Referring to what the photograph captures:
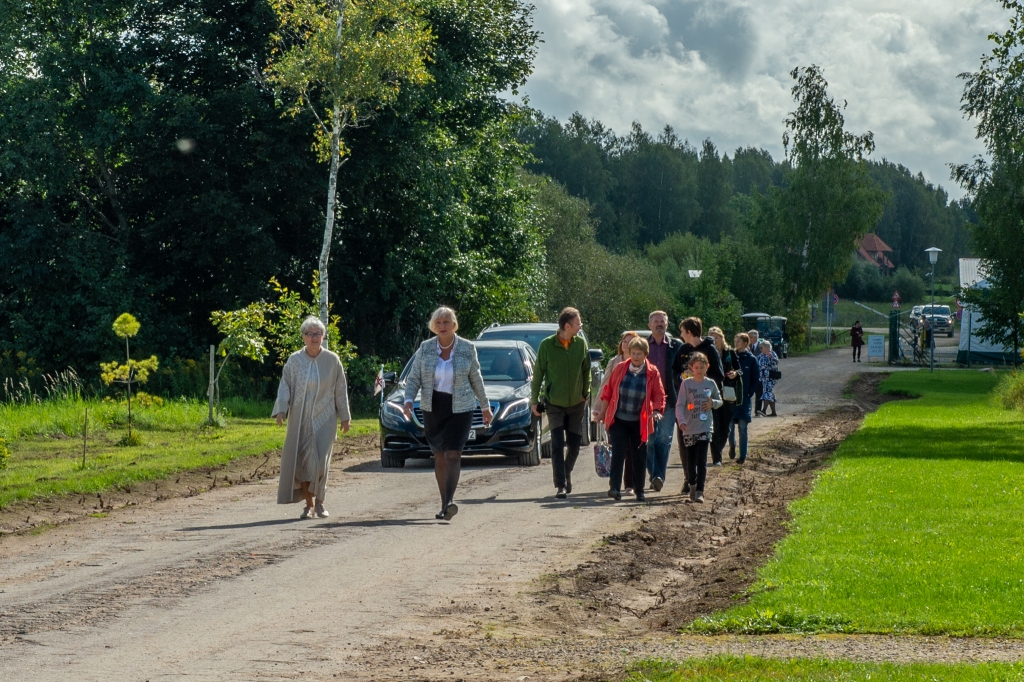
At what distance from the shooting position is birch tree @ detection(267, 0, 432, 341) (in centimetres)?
2839

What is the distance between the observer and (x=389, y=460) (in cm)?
1773

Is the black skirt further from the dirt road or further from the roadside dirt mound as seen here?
the roadside dirt mound

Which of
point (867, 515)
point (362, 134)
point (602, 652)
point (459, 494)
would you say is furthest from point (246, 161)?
point (602, 652)

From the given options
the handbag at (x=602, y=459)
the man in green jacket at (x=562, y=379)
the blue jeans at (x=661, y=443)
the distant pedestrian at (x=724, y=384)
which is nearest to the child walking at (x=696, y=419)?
the blue jeans at (x=661, y=443)

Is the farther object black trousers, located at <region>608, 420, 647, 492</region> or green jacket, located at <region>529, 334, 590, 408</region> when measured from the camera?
green jacket, located at <region>529, 334, 590, 408</region>

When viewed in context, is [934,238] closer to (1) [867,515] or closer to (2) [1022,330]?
(2) [1022,330]

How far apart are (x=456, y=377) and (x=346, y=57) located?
18.4 metres

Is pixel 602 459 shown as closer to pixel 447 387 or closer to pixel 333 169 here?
pixel 447 387

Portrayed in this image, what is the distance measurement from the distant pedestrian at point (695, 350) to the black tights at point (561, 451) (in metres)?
1.69

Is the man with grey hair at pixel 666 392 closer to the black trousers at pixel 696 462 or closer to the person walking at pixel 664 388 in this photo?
the person walking at pixel 664 388

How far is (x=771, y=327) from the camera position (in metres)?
67.6

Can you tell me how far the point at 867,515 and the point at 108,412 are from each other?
1538 centimetres

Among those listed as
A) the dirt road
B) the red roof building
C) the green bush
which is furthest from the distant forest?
the dirt road

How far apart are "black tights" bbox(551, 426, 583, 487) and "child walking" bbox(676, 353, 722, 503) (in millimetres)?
1175
